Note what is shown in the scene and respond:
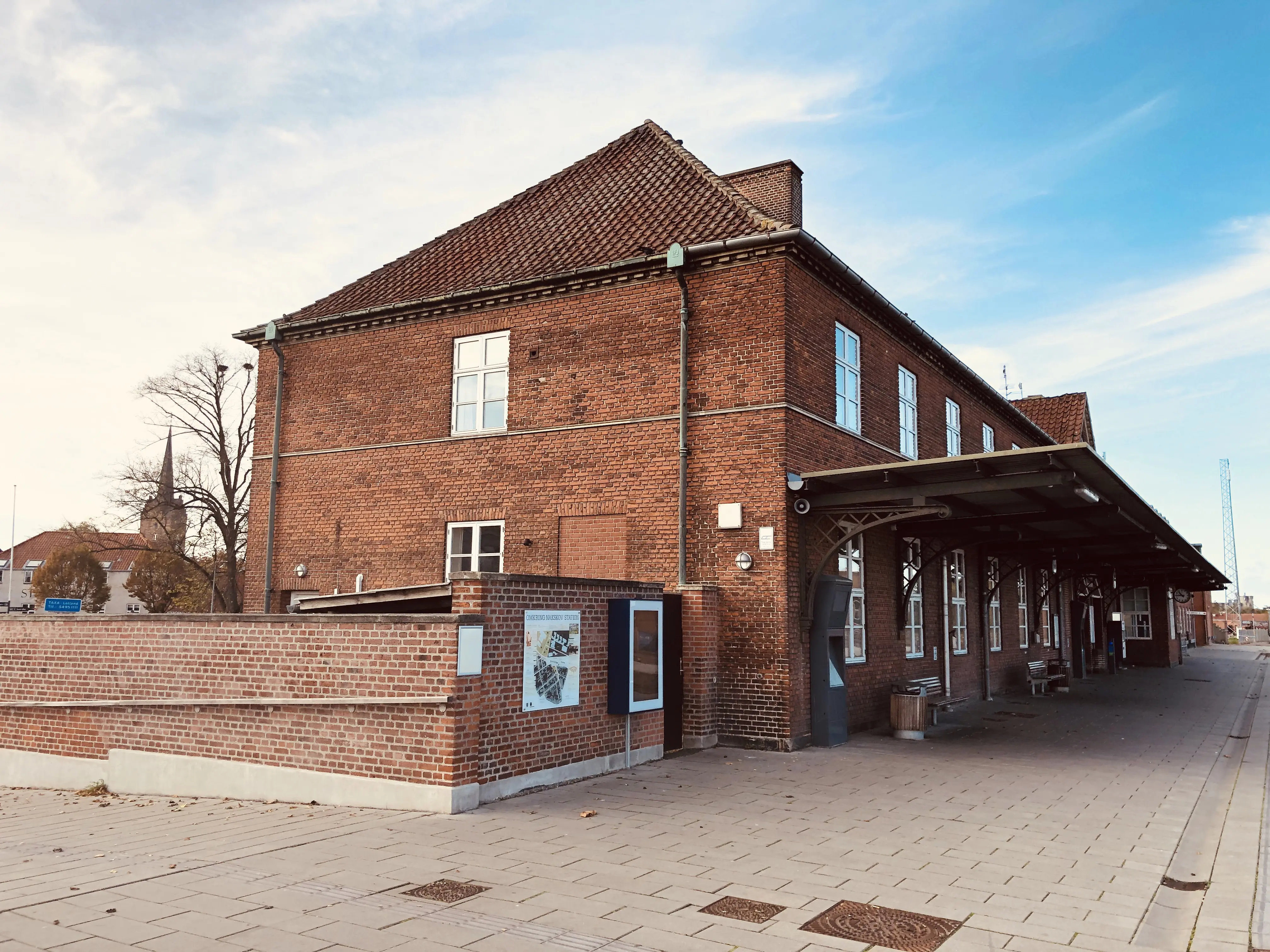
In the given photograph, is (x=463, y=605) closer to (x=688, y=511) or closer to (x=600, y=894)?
(x=600, y=894)

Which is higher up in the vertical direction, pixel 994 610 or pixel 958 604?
pixel 958 604

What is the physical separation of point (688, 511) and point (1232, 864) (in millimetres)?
7677

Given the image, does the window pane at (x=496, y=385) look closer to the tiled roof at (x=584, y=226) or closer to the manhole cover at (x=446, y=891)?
the tiled roof at (x=584, y=226)

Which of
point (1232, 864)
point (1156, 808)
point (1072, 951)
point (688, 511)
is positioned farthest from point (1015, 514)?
point (1072, 951)

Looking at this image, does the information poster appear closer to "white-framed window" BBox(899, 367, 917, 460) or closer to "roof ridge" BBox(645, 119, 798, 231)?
"roof ridge" BBox(645, 119, 798, 231)

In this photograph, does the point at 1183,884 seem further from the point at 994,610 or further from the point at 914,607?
the point at 994,610

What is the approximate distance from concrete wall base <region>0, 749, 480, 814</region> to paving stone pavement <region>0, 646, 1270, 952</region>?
21 cm

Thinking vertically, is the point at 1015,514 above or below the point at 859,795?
above

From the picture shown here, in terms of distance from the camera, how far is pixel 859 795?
32.5 ft

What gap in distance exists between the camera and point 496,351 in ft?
52.4

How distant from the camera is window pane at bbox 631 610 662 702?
1137cm

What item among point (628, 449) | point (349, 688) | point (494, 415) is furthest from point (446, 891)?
point (494, 415)

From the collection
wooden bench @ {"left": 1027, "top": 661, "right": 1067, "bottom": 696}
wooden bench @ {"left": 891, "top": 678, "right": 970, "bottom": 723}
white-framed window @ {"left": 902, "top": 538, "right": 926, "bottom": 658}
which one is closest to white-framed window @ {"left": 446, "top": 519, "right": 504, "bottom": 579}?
wooden bench @ {"left": 891, "top": 678, "right": 970, "bottom": 723}

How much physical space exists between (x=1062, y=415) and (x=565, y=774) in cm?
3059
